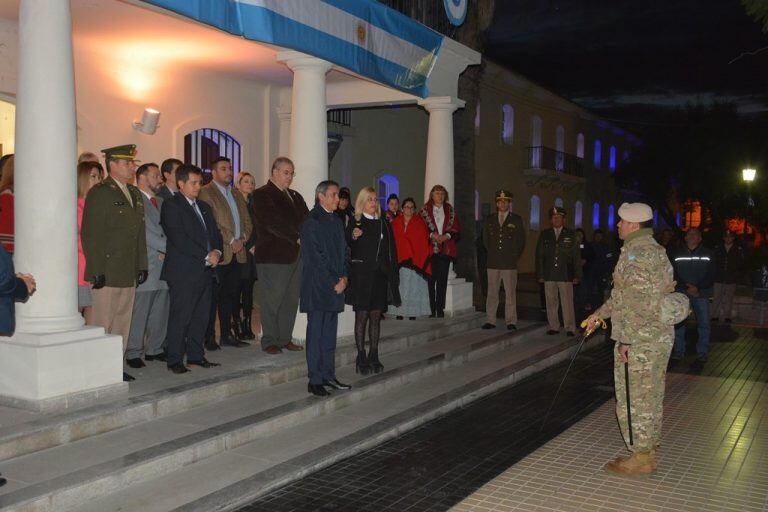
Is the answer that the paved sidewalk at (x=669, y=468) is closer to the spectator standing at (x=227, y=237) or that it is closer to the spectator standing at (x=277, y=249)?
the spectator standing at (x=277, y=249)

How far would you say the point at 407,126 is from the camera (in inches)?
942

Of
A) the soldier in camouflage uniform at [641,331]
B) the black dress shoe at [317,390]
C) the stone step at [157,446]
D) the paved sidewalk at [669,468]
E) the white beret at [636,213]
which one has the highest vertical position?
the white beret at [636,213]

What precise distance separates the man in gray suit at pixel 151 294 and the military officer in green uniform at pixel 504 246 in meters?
5.61

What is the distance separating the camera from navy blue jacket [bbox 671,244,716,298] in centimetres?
1086

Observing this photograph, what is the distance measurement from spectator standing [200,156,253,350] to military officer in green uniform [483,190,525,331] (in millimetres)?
4519

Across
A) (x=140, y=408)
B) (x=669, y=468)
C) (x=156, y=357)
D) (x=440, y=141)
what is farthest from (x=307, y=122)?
(x=669, y=468)

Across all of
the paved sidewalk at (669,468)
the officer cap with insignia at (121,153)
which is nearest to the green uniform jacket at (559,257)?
the paved sidewalk at (669,468)

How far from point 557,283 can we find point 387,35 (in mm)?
4594

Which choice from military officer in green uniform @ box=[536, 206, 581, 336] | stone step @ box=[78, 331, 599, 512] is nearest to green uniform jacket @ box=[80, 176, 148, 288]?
stone step @ box=[78, 331, 599, 512]

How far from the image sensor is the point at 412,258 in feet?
38.8

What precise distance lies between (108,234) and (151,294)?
108 cm

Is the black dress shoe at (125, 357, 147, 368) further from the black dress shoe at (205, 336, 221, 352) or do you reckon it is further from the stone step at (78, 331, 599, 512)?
the stone step at (78, 331, 599, 512)

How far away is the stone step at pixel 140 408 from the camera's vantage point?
18.6 ft

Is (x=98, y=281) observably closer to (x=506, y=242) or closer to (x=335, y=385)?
(x=335, y=385)
